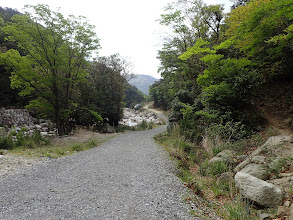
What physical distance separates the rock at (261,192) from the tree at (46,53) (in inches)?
408

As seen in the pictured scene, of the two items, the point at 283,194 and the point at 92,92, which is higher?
the point at 92,92

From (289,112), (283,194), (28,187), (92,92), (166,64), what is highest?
(166,64)

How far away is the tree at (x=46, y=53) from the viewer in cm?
900

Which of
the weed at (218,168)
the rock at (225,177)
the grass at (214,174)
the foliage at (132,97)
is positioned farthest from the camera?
the foliage at (132,97)

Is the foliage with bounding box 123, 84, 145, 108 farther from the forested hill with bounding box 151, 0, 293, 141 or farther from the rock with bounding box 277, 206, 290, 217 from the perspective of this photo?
the rock with bounding box 277, 206, 290, 217

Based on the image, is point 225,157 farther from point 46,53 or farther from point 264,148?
point 46,53

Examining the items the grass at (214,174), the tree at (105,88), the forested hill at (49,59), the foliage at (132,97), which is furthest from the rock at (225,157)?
the foliage at (132,97)

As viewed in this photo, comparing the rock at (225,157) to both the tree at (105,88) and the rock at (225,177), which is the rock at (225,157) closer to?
the rock at (225,177)

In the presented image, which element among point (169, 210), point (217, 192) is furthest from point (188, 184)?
point (169, 210)

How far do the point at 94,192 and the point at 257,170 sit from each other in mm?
3679

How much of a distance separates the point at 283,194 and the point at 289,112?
583 centimetres

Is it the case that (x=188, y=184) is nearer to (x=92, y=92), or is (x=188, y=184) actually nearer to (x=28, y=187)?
(x=28, y=187)

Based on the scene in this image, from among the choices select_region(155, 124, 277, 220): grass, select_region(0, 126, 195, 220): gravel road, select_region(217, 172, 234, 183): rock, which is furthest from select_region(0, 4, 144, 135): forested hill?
select_region(217, 172, 234, 183): rock

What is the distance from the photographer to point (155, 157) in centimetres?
604
